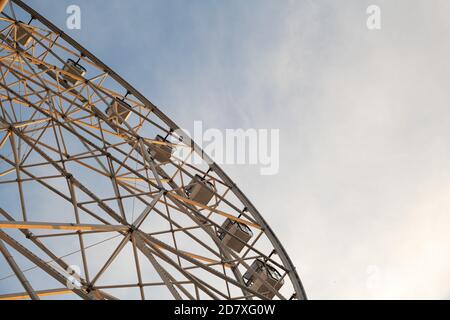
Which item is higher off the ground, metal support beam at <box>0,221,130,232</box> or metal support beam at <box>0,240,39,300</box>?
metal support beam at <box>0,221,130,232</box>

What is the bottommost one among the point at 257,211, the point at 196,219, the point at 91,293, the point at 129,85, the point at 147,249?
the point at 91,293

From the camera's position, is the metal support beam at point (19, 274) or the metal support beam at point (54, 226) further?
the metal support beam at point (54, 226)

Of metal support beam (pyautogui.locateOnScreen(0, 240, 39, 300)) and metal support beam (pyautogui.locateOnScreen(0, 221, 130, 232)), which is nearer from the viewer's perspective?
metal support beam (pyautogui.locateOnScreen(0, 240, 39, 300))

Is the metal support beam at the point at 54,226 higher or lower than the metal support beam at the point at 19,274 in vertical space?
higher

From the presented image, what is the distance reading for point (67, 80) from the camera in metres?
24.0

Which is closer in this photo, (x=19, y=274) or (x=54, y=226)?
(x=19, y=274)

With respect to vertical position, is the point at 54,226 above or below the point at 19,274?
above
